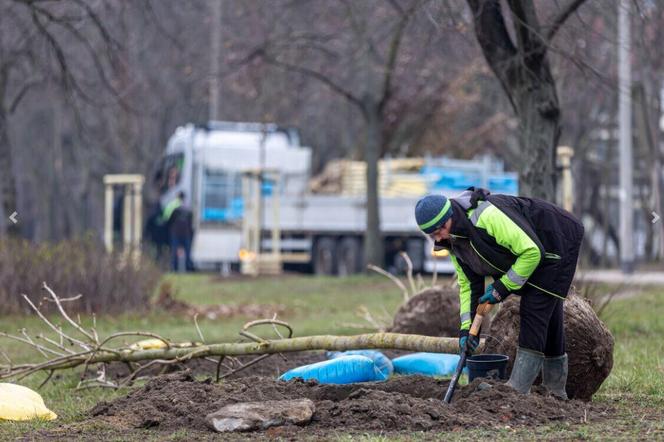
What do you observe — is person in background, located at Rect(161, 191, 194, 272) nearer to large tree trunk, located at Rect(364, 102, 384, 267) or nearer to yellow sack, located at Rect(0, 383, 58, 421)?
large tree trunk, located at Rect(364, 102, 384, 267)

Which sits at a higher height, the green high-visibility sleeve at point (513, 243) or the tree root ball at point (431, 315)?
the green high-visibility sleeve at point (513, 243)

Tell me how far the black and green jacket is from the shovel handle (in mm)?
171

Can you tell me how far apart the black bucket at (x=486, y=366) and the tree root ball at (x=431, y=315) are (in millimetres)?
3089

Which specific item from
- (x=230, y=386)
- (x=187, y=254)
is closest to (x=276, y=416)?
(x=230, y=386)

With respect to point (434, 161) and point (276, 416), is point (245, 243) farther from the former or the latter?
point (276, 416)

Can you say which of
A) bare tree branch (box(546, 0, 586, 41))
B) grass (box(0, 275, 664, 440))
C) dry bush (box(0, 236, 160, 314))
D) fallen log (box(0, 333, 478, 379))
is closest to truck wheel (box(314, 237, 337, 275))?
grass (box(0, 275, 664, 440))

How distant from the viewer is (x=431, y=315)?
10.9m

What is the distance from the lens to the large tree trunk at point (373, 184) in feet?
75.9

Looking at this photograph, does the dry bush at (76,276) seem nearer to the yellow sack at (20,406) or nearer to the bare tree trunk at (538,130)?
the bare tree trunk at (538,130)

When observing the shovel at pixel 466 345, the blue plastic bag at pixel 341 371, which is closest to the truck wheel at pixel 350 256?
the blue plastic bag at pixel 341 371

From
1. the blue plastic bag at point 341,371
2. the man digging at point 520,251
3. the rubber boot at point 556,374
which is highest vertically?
the man digging at point 520,251

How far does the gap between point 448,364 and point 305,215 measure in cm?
1873

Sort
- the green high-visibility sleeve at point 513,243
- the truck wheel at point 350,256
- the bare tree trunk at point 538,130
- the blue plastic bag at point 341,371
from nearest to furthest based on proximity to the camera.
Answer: the green high-visibility sleeve at point 513,243 < the blue plastic bag at point 341,371 < the bare tree trunk at point 538,130 < the truck wheel at point 350,256

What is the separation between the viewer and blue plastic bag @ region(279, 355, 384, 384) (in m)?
8.52
